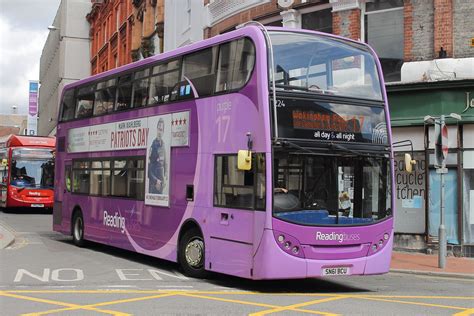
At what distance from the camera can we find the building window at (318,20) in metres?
18.2

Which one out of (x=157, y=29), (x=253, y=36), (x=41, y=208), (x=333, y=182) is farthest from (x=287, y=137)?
(x=41, y=208)

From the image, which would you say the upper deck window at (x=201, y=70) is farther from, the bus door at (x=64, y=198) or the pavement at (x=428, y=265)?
the bus door at (x=64, y=198)

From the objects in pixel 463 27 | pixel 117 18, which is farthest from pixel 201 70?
pixel 117 18

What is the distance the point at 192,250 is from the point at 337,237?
108 inches

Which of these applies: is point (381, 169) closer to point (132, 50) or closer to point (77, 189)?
point (77, 189)

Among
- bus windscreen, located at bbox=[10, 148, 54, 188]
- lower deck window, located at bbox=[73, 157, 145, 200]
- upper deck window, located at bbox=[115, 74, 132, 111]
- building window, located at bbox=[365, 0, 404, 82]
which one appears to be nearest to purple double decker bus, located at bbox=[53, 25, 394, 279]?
lower deck window, located at bbox=[73, 157, 145, 200]

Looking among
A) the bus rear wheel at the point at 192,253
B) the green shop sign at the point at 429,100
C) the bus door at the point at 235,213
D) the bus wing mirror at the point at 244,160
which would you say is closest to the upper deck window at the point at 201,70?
the bus door at the point at 235,213

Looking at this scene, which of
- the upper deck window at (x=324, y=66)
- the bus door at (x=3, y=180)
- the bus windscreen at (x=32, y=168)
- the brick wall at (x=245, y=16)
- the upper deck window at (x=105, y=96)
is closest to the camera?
the upper deck window at (x=324, y=66)

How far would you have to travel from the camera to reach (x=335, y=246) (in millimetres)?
9320

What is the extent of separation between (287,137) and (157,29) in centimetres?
2084

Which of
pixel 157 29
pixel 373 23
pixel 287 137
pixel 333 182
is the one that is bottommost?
pixel 333 182

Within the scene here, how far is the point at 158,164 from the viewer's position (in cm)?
1177

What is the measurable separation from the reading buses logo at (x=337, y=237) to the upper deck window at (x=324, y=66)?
2246mm

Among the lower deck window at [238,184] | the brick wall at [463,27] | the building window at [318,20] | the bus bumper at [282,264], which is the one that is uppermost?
the building window at [318,20]
